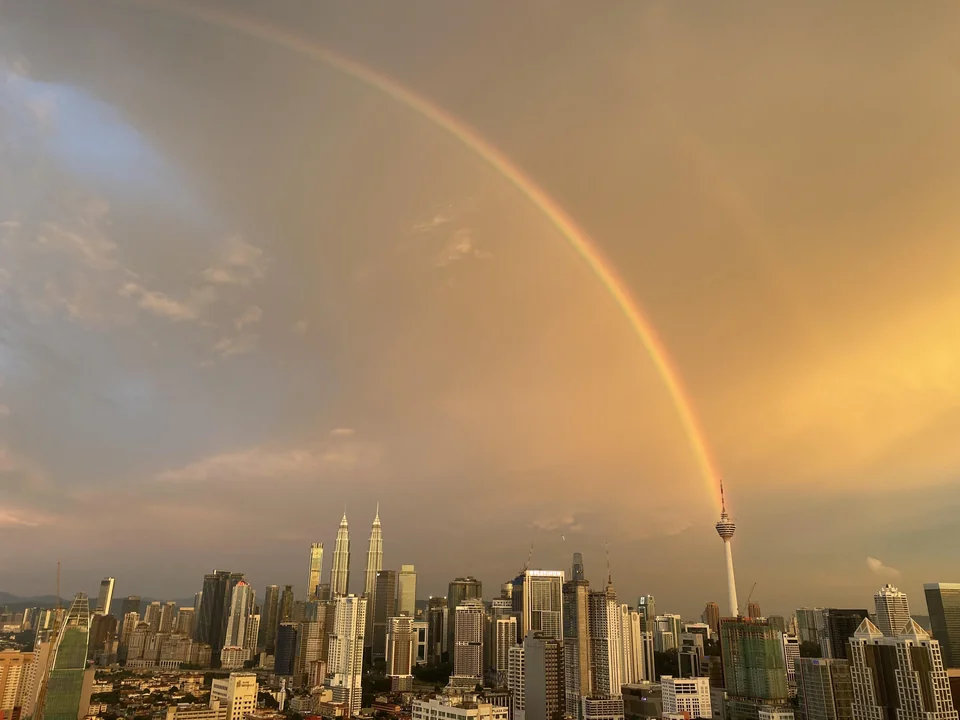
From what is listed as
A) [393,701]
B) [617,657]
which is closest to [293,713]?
[393,701]

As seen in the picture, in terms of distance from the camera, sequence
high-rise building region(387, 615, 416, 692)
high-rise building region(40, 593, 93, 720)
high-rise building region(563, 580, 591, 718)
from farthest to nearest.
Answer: high-rise building region(387, 615, 416, 692) → high-rise building region(563, 580, 591, 718) → high-rise building region(40, 593, 93, 720)

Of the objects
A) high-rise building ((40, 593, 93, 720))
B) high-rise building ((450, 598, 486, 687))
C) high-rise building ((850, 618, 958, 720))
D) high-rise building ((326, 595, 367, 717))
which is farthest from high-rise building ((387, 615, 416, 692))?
high-rise building ((850, 618, 958, 720))

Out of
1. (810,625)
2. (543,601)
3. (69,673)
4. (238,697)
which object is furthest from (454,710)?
(543,601)

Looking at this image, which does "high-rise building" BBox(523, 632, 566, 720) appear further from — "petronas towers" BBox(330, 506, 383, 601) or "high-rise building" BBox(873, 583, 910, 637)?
"petronas towers" BBox(330, 506, 383, 601)

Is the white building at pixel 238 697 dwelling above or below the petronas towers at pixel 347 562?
below

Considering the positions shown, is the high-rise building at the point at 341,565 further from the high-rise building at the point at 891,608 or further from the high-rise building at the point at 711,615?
the high-rise building at the point at 891,608

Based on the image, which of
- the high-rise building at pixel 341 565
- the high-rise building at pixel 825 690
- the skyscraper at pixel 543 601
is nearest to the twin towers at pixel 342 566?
the high-rise building at pixel 341 565
